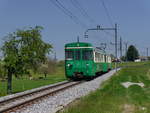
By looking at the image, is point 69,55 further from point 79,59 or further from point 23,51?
point 23,51

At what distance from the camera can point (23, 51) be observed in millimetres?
21781

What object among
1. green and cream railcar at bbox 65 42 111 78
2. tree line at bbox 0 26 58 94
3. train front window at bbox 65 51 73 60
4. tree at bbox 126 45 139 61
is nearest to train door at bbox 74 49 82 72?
green and cream railcar at bbox 65 42 111 78

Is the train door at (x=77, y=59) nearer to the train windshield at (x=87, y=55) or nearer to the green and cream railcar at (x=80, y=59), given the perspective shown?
the green and cream railcar at (x=80, y=59)

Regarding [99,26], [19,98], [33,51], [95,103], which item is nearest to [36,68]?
[33,51]

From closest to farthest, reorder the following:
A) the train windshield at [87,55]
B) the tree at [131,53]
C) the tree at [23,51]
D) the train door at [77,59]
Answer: the tree at [23,51] → the train windshield at [87,55] → the train door at [77,59] → the tree at [131,53]

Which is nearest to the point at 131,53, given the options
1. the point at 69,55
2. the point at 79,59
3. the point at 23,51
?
the point at 69,55

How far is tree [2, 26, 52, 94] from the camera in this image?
2173 cm

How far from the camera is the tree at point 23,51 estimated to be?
71.3 ft

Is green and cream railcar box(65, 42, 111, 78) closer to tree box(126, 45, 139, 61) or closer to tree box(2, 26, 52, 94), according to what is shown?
tree box(2, 26, 52, 94)

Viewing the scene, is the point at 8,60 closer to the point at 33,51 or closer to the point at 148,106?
the point at 33,51

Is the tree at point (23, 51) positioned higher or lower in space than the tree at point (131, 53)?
lower

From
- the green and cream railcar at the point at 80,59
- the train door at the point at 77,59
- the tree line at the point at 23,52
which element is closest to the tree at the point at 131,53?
the green and cream railcar at the point at 80,59

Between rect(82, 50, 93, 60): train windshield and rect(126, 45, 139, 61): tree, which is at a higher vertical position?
rect(126, 45, 139, 61): tree

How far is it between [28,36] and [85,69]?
9.48 meters
